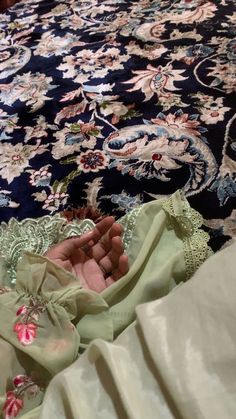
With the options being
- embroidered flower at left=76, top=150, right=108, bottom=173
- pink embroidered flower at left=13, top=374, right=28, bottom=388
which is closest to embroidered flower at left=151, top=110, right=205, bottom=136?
embroidered flower at left=76, top=150, right=108, bottom=173

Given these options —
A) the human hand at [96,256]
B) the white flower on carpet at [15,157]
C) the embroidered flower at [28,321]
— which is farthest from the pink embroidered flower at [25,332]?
the white flower on carpet at [15,157]

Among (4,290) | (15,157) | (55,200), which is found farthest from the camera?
(15,157)

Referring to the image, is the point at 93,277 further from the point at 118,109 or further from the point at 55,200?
the point at 118,109

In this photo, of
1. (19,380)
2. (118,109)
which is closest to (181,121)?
(118,109)

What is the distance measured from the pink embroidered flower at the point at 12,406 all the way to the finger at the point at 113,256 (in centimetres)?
24

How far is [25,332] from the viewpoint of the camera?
0.70 metres

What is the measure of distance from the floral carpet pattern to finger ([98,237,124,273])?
0.52 ft

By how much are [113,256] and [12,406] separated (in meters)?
0.26

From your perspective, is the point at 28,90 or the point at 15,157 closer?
the point at 15,157

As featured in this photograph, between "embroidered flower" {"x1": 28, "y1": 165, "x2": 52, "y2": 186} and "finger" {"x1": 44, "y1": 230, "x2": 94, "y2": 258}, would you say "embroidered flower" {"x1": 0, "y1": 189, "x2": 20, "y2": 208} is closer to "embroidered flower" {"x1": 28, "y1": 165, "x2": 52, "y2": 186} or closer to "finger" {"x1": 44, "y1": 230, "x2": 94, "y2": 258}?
"embroidered flower" {"x1": 28, "y1": 165, "x2": 52, "y2": 186}

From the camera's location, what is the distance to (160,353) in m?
0.54

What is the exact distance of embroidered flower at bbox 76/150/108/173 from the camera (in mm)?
1093

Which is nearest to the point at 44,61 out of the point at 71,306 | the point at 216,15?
the point at 216,15

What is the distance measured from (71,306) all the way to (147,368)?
0.19 metres
